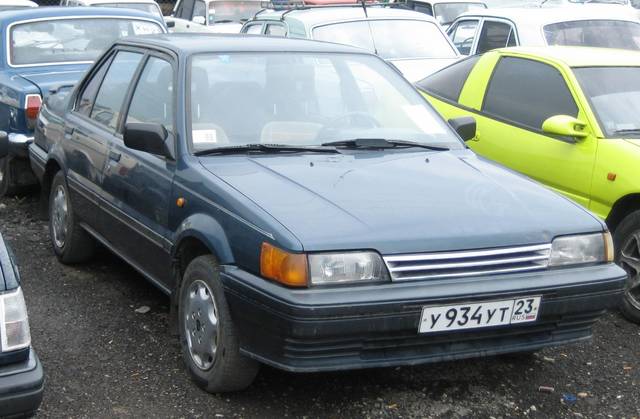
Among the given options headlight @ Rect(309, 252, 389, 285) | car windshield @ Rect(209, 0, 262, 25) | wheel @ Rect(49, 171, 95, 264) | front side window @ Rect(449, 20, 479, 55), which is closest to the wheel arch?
headlight @ Rect(309, 252, 389, 285)

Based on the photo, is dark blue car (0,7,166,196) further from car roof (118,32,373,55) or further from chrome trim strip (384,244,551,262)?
chrome trim strip (384,244,551,262)

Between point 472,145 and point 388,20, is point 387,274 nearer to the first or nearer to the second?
point 472,145

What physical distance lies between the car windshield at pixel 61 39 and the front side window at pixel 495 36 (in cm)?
413

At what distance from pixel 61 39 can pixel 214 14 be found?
8.07 metres

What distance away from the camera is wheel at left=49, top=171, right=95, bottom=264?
6.17m

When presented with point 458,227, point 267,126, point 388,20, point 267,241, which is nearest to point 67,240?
point 267,126

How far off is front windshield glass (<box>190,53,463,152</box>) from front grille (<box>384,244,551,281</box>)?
4.06 ft

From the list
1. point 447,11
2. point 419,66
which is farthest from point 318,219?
point 447,11

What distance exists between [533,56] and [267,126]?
2649 mm

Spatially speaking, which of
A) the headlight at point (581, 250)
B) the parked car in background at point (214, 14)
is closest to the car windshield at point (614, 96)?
the headlight at point (581, 250)

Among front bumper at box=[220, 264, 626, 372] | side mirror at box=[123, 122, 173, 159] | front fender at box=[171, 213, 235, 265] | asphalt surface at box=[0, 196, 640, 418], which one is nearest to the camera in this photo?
front bumper at box=[220, 264, 626, 372]

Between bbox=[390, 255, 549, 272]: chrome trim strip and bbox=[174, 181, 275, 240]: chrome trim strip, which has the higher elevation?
bbox=[174, 181, 275, 240]: chrome trim strip

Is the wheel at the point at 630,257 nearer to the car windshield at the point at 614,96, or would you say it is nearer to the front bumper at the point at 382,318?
the car windshield at the point at 614,96

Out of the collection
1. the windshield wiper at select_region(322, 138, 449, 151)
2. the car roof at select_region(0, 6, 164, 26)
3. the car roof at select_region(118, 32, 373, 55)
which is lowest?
the windshield wiper at select_region(322, 138, 449, 151)
